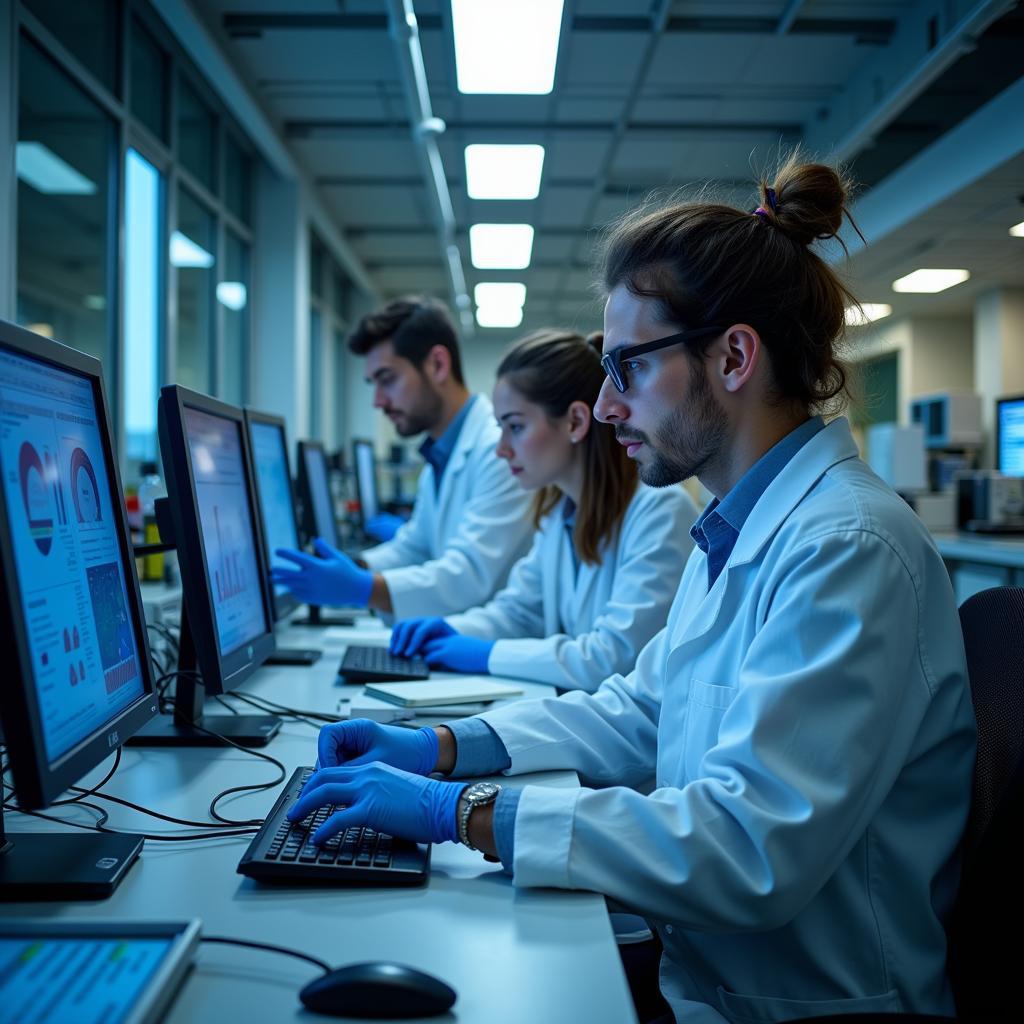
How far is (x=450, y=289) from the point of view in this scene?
925 cm

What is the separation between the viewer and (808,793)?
735 millimetres

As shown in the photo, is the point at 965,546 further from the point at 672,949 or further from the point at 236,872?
the point at 236,872

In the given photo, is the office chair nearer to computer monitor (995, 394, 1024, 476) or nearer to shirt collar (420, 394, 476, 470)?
shirt collar (420, 394, 476, 470)

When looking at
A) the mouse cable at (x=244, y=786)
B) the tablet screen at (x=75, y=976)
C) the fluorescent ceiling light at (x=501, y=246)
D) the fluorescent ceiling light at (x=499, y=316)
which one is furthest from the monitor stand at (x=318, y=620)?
the fluorescent ceiling light at (x=499, y=316)

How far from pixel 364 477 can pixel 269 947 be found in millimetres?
3919

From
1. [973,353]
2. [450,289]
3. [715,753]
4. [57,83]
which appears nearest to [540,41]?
[57,83]

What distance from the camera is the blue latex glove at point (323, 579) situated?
1.91 m

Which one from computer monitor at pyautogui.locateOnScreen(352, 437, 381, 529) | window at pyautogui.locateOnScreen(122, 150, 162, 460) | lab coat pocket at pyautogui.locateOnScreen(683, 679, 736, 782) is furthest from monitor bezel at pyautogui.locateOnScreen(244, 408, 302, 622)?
computer monitor at pyautogui.locateOnScreen(352, 437, 381, 529)

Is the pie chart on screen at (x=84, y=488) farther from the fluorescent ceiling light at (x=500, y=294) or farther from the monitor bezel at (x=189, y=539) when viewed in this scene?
the fluorescent ceiling light at (x=500, y=294)

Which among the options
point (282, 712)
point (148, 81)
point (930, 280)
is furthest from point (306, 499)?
point (930, 280)

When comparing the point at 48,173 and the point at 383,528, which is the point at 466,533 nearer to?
the point at 383,528

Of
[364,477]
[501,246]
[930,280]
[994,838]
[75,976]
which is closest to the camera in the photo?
[75,976]

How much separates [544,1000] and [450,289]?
9.05 metres

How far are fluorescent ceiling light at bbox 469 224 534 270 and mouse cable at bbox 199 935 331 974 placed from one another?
6.16 meters
